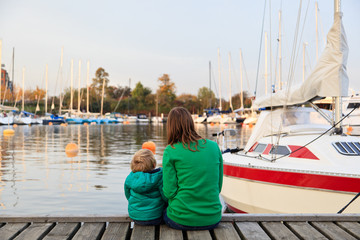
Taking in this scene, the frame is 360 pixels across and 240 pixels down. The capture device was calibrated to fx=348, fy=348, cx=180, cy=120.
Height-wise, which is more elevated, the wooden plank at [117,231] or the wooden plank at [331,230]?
the wooden plank at [117,231]

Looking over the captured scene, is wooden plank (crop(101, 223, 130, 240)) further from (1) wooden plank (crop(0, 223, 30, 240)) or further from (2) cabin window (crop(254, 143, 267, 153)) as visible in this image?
(2) cabin window (crop(254, 143, 267, 153))

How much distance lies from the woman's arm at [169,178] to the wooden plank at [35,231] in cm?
154

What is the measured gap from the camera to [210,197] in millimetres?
3990

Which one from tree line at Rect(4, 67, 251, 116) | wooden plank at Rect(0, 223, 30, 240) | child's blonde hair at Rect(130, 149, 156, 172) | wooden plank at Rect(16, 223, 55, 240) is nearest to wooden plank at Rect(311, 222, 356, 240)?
child's blonde hair at Rect(130, 149, 156, 172)

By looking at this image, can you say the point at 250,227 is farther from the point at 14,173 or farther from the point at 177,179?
the point at 14,173

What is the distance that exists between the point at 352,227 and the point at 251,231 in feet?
4.31

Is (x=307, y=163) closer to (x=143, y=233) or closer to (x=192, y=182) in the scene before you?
(x=192, y=182)

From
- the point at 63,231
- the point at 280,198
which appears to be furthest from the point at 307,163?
the point at 63,231

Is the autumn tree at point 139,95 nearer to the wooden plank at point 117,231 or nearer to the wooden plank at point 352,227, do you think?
the wooden plank at point 117,231

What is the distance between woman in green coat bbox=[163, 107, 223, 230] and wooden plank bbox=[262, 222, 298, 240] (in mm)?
716

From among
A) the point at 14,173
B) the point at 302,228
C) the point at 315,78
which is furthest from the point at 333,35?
the point at 14,173

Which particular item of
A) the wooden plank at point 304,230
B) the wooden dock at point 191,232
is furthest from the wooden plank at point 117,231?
the wooden plank at point 304,230

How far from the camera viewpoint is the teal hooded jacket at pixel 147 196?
13.8 feet

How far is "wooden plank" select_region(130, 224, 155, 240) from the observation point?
12.9 feet
